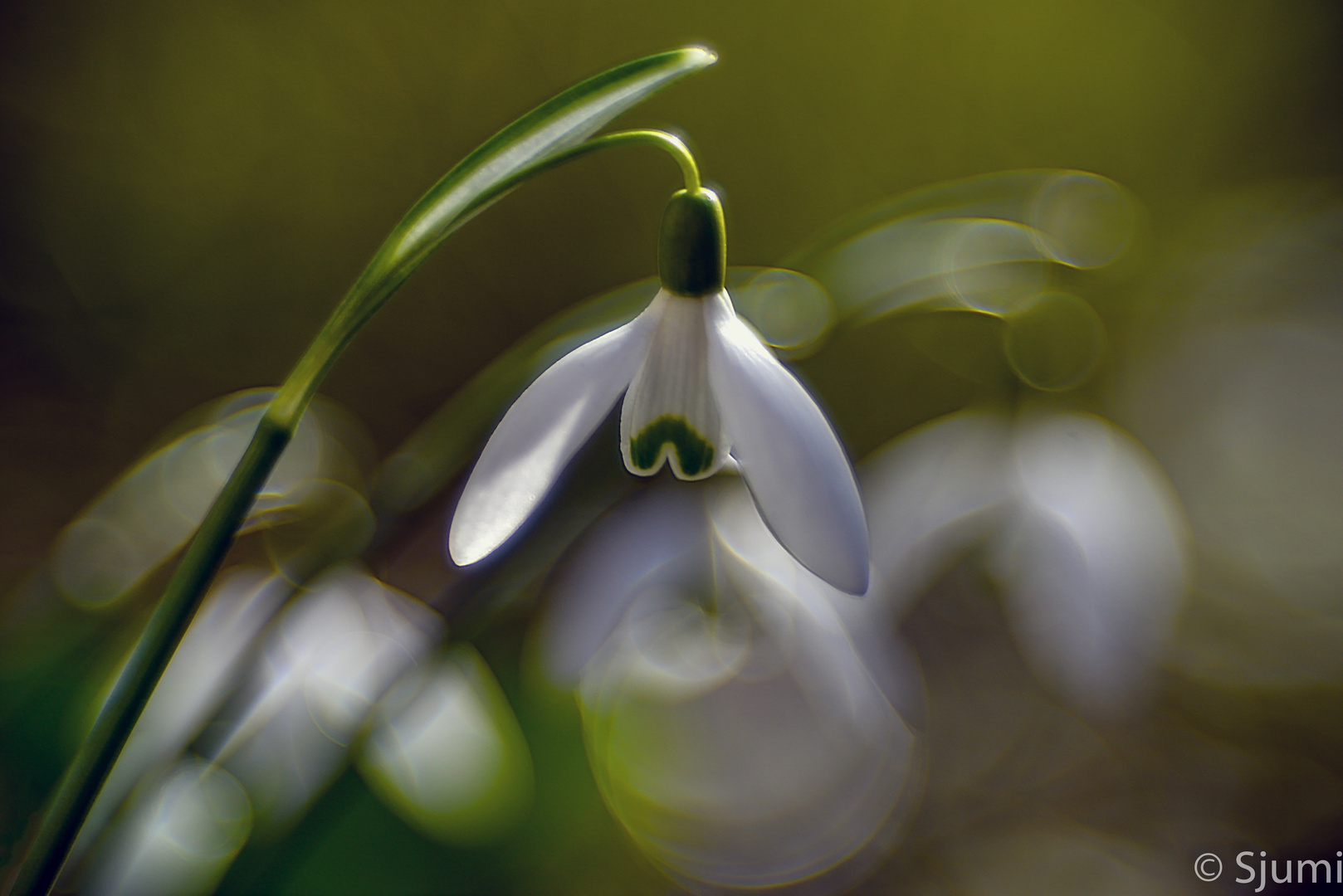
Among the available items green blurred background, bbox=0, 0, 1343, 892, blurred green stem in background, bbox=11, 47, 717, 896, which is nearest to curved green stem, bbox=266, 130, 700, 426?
blurred green stem in background, bbox=11, 47, 717, 896

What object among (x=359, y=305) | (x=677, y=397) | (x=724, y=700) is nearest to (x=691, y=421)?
(x=677, y=397)

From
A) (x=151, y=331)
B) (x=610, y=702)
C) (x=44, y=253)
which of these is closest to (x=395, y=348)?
(x=151, y=331)

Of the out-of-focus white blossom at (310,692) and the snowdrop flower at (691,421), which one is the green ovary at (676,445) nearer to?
the snowdrop flower at (691,421)

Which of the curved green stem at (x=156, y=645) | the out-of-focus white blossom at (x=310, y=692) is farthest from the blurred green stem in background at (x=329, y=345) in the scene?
the out-of-focus white blossom at (x=310, y=692)

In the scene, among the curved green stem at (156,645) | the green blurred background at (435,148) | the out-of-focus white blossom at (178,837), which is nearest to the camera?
the curved green stem at (156,645)

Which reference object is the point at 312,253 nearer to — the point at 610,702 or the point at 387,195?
the point at 387,195

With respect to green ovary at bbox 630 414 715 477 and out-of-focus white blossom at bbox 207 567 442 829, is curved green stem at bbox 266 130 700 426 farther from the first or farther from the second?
out-of-focus white blossom at bbox 207 567 442 829

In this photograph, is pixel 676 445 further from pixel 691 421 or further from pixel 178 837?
pixel 178 837
